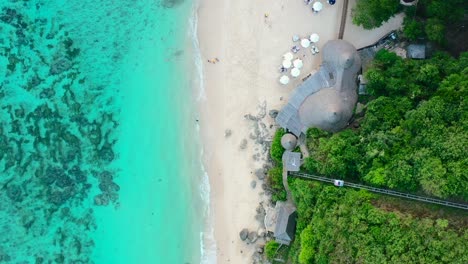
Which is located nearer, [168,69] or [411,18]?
[411,18]

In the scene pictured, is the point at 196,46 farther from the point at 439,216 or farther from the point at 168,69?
the point at 439,216

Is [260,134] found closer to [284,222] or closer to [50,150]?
[284,222]

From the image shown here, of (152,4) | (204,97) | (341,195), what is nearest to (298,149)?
(341,195)

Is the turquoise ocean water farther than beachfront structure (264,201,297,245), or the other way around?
the turquoise ocean water

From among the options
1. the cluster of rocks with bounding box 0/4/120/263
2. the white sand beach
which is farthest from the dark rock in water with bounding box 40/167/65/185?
the white sand beach

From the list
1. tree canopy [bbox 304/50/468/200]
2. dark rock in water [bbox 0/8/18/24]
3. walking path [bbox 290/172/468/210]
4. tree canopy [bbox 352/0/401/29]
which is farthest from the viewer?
dark rock in water [bbox 0/8/18/24]

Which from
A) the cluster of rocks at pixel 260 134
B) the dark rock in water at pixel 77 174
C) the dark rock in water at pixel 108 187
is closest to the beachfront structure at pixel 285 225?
the cluster of rocks at pixel 260 134

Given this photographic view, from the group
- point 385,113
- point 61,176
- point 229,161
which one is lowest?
point 61,176

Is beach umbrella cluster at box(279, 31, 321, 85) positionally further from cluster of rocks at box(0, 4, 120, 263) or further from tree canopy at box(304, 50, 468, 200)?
cluster of rocks at box(0, 4, 120, 263)
